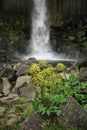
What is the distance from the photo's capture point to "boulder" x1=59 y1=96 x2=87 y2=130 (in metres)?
6.84

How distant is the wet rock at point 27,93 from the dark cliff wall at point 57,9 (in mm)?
14395

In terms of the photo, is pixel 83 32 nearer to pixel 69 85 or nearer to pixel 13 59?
pixel 13 59

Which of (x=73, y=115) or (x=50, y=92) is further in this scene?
(x=50, y=92)

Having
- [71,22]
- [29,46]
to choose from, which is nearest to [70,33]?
[71,22]

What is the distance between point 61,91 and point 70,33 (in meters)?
16.4

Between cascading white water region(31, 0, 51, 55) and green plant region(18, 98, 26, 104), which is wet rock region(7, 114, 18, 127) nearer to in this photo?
green plant region(18, 98, 26, 104)

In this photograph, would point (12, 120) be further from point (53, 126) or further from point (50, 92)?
point (53, 126)

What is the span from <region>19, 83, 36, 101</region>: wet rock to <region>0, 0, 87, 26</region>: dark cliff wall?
47.2 ft

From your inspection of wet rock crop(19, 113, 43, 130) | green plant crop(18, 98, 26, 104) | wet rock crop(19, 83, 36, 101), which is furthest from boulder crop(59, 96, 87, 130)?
wet rock crop(19, 83, 36, 101)

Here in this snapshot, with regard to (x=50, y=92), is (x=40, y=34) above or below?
below

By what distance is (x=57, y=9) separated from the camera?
80.7 feet

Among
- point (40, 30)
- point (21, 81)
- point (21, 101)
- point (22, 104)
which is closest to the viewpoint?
point (22, 104)

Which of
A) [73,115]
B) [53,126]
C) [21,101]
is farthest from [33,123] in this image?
[21,101]

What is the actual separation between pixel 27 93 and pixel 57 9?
15.2 m
